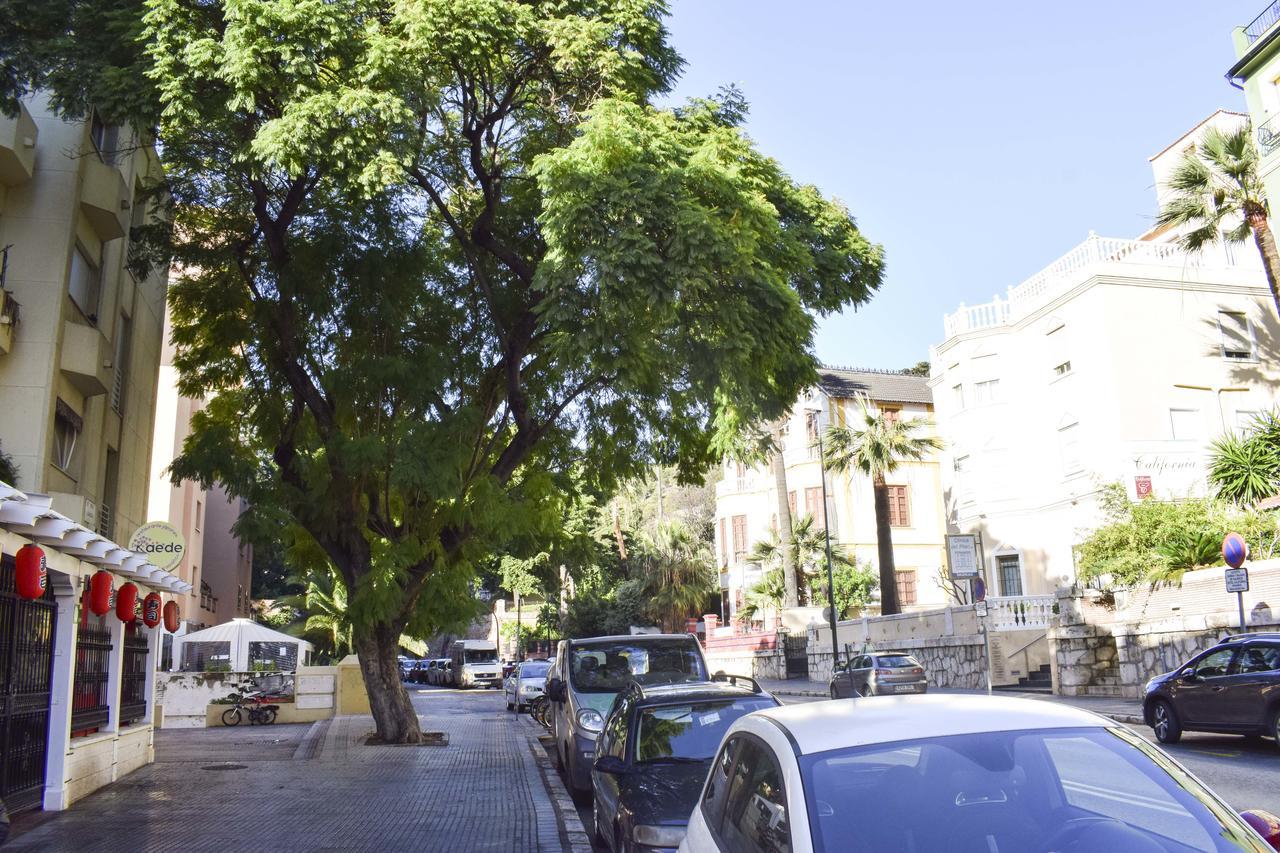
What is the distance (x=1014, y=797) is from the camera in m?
3.44

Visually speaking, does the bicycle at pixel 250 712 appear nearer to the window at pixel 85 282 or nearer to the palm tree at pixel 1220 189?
the window at pixel 85 282

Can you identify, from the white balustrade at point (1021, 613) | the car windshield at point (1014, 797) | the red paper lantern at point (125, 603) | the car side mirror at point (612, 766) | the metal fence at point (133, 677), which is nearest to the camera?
the car windshield at point (1014, 797)

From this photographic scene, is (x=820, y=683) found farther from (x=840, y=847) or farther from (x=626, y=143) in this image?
(x=840, y=847)

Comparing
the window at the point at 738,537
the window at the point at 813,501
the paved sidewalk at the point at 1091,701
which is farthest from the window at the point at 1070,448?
the window at the point at 738,537

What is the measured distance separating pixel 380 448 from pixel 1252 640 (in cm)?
1286

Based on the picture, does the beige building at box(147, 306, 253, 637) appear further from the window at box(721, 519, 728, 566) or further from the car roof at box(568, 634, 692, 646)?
the window at box(721, 519, 728, 566)

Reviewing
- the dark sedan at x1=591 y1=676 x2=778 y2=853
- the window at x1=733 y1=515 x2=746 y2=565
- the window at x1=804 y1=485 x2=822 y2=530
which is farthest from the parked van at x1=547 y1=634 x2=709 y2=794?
the window at x1=733 y1=515 x2=746 y2=565

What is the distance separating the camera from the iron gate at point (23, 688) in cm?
1016

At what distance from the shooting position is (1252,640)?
14062 millimetres

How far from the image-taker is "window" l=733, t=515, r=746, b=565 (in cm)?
5556

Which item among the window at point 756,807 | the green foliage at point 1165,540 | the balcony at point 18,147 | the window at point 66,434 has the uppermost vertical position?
the balcony at point 18,147

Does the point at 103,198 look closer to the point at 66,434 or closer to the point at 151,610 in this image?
the point at 66,434

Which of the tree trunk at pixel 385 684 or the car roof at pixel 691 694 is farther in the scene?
the tree trunk at pixel 385 684

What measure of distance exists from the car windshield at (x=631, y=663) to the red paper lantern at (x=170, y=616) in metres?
6.22
